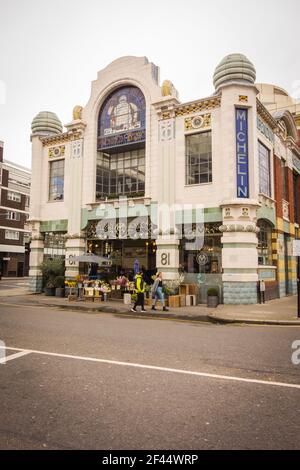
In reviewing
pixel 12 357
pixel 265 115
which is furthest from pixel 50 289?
pixel 265 115

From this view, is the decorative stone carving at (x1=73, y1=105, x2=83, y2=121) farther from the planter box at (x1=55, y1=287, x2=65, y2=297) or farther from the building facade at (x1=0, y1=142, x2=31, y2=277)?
the building facade at (x1=0, y1=142, x2=31, y2=277)

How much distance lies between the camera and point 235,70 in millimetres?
16984

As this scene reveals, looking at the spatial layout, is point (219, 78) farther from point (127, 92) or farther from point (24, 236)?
point (24, 236)

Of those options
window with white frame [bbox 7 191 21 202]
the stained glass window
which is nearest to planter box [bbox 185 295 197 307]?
the stained glass window

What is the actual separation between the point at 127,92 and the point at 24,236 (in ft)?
137

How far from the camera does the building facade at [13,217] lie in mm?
52562

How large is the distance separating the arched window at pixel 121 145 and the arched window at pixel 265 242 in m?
6.93

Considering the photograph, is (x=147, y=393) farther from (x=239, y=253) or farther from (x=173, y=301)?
(x=239, y=253)

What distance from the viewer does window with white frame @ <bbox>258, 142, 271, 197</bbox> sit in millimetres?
18938

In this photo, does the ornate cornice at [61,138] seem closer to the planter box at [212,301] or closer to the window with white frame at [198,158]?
the window with white frame at [198,158]

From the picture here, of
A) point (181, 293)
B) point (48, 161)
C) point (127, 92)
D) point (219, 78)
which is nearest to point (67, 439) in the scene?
point (181, 293)

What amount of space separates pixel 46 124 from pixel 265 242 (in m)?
16.5

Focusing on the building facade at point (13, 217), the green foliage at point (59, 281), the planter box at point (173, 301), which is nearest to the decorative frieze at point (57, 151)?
the green foliage at point (59, 281)
